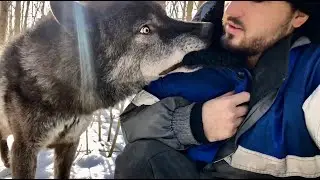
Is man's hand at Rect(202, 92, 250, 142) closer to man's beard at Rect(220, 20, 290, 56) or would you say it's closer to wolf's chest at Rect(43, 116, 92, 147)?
man's beard at Rect(220, 20, 290, 56)

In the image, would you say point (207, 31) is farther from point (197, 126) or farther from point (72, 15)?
point (72, 15)

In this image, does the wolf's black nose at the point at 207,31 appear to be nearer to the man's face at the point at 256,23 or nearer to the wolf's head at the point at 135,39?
the wolf's head at the point at 135,39

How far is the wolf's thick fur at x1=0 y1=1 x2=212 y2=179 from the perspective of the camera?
2.12m

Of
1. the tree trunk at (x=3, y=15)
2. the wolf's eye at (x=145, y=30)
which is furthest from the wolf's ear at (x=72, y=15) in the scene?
Answer: the tree trunk at (x=3, y=15)

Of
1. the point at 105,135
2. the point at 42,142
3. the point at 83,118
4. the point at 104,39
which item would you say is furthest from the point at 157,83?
the point at 105,135

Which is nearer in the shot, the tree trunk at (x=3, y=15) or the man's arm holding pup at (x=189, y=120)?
the man's arm holding pup at (x=189, y=120)

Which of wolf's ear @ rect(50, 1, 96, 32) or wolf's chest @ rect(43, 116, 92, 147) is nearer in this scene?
wolf's ear @ rect(50, 1, 96, 32)

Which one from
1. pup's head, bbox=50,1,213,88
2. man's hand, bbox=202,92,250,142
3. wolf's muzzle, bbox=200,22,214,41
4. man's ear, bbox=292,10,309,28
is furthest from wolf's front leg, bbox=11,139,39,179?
man's ear, bbox=292,10,309,28

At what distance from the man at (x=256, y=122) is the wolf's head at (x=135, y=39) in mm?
407

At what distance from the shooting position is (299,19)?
189cm

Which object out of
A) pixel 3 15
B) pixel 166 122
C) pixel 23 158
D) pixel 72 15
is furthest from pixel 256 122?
pixel 3 15

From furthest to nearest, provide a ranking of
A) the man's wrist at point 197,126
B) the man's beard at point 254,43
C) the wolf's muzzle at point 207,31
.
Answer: the wolf's muzzle at point 207,31, the man's wrist at point 197,126, the man's beard at point 254,43

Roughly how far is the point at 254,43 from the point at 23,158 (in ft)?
4.69

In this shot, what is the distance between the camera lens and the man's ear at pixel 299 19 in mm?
1832
